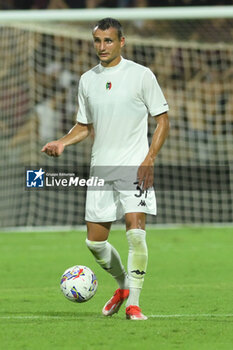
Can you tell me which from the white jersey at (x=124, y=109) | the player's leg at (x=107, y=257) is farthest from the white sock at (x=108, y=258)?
the white jersey at (x=124, y=109)

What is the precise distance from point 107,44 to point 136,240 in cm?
132

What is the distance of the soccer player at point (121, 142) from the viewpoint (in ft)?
19.6

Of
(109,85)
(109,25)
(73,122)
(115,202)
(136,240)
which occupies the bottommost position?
(136,240)

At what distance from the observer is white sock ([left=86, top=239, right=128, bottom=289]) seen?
20.5 ft

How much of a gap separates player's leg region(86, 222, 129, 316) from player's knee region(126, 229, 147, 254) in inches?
12.5

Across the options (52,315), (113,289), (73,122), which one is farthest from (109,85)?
(73,122)

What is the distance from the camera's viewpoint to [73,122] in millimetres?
15898

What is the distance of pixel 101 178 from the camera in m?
6.19

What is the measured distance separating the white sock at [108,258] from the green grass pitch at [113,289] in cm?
27

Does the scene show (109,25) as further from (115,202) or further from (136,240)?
(136,240)

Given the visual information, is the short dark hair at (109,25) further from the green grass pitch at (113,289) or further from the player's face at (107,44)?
the green grass pitch at (113,289)

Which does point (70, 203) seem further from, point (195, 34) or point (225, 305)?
point (225, 305)

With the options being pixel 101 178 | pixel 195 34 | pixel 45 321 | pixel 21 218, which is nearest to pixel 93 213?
pixel 101 178

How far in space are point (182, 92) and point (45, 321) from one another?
434 inches
